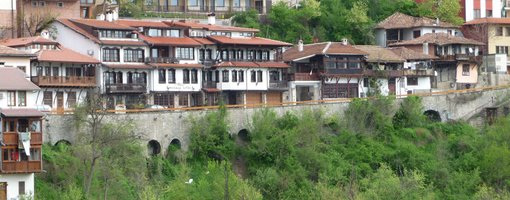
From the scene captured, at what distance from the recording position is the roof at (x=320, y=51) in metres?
114

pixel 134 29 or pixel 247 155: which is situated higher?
pixel 134 29

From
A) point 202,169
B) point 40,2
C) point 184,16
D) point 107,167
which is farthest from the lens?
point 184,16

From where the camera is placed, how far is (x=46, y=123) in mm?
90562

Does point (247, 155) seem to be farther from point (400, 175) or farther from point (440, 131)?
point (440, 131)

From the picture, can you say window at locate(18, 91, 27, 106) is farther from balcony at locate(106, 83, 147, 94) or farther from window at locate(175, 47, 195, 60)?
window at locate(175, 47, 195, 60)

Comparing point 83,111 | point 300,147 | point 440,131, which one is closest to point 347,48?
point 440,131

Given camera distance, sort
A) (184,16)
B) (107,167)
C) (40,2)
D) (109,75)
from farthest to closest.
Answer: (184,16), (40,2), (109,75), (107,167)

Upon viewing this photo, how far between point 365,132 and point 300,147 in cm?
854

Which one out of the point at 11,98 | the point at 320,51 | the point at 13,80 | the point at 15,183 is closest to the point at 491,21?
the point at 320,51

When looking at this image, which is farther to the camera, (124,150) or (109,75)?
(109,75)

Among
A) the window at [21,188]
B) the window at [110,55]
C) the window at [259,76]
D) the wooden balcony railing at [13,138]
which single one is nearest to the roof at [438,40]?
the window at [259,76]

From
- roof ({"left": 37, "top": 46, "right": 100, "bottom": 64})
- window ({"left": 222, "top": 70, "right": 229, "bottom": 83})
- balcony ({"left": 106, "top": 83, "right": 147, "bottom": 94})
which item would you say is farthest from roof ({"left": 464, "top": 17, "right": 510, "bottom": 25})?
roof ({"left": 37, "top": 46, "right": 100, "bottom": 64})

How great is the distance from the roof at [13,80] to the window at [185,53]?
65.2 feet

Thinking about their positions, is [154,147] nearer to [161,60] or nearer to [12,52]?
Answer: [161,60]
